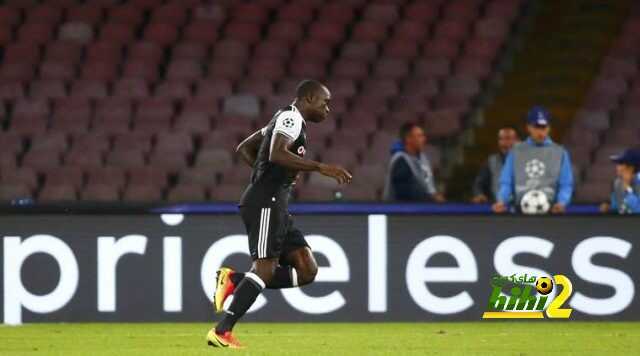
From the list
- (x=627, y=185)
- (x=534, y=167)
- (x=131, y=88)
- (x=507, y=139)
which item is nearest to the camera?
(x=534, y=167)

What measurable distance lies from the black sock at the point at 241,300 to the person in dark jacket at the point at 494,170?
4521 mm

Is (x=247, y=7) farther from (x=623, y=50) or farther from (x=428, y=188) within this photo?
(x=428, y=188)

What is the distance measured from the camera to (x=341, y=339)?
10320 millimetres

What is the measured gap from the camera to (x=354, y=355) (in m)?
8.95

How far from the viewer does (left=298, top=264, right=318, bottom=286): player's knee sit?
9.56 metres

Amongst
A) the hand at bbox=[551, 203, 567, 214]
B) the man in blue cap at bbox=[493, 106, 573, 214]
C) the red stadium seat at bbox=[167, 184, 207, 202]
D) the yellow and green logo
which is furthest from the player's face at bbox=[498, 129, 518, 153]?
the red stadium seat at bbox=[167, 184, 207, 202]

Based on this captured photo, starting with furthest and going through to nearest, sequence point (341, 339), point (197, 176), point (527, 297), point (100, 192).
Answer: point (197, 176), point (100, 192), point (527, 297), point (341, 339)

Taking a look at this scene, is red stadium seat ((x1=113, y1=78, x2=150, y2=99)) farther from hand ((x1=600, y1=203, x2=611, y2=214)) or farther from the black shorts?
the black shorts

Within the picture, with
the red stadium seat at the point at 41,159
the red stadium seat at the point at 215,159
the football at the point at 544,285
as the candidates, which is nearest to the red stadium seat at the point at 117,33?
the red stadium seat at the point at 41,159

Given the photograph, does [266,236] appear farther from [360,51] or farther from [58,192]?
[360,51]

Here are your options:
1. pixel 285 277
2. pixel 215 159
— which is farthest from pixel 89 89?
pixel 285 277

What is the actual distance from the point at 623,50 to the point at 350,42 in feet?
10.7

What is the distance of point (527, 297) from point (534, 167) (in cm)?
107

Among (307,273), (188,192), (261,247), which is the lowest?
(188,192)
